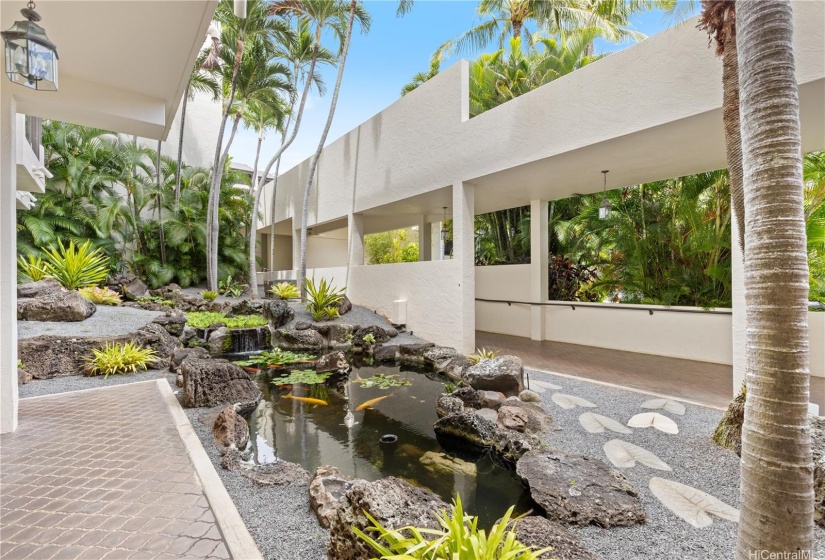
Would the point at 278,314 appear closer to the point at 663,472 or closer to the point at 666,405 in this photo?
the point at 666,405

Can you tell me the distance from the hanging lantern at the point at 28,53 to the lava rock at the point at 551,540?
429cm

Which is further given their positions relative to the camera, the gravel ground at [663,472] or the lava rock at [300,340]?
the lava rock at [300,340]

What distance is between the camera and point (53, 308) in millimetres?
7410

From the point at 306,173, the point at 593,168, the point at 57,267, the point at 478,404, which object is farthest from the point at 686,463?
the point at 306,173

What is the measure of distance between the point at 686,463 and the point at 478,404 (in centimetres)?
242

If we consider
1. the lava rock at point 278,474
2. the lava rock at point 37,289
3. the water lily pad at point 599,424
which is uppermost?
the lava rock at point 37,289

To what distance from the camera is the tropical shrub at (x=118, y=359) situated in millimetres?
6305

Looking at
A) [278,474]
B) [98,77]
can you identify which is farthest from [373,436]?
A: [98,77]

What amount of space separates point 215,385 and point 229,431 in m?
1.54

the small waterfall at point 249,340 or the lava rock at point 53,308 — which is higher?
the lava rock at point 53,308

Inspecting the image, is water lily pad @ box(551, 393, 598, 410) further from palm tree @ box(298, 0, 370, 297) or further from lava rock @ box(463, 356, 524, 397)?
palm tree @ box(298, 0, 370, 297)

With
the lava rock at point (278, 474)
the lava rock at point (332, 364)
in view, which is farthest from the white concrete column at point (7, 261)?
the lava rock at point (332, 364)

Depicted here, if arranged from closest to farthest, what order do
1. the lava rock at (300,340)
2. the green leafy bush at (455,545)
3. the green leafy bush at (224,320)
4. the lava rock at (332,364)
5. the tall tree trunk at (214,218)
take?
1. the green leafy bush at (455,545)
2. the lava rock at (332,364)
3. the lava rock at (300,340)
4. the green leafy bush at (224,320)
5. the tall tree trunk at (214,218)

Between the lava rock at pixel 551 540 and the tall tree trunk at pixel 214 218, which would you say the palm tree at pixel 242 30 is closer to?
the tall tree trunk at pixel 214 218
